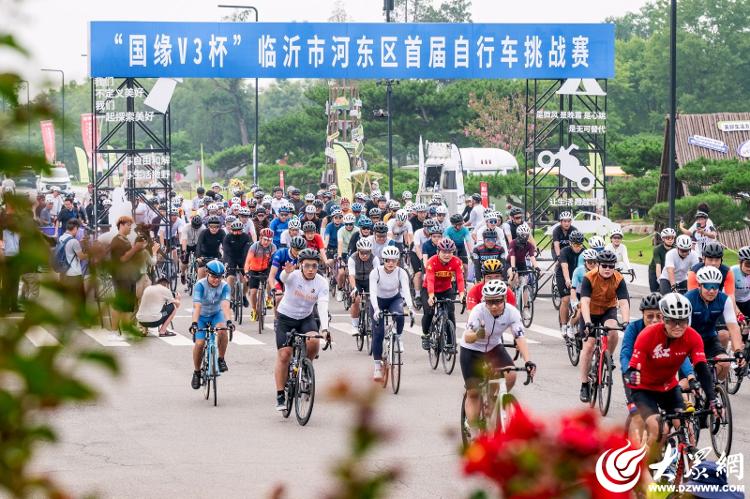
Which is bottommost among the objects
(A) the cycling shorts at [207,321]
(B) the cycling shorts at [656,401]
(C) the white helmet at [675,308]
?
(B) the cycling shorts at [656,401]

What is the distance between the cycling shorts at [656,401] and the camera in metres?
10.0

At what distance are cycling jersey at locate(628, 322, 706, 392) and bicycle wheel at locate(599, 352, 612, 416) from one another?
3.94m

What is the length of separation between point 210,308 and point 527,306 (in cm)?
895

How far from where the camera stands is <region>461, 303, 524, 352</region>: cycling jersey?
11828mm

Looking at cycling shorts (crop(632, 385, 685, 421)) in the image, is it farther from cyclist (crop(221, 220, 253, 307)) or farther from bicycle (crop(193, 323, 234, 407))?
cyclist (crop(221, 220, 253, 307))

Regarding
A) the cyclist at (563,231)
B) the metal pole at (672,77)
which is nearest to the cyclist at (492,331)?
the cyclist at (563,231)

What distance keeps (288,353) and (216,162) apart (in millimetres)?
86735

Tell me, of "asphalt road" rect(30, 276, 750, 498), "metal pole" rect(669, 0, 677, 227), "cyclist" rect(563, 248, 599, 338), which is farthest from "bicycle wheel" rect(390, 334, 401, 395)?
"metal pole" rect(669, 0, 677, 227)

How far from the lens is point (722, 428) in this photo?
38.3ft

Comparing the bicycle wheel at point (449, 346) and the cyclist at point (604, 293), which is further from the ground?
the cyclist at point (604, 293)

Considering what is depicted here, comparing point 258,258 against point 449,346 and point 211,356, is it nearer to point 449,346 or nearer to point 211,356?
point 449,346

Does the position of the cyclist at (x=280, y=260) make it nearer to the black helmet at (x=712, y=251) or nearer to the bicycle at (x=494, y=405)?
the black helmet at (x=712, y=251)

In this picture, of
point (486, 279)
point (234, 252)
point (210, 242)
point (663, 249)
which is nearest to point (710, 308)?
point (486, 279)

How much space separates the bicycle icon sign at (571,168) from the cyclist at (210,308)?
17810 millimetres
